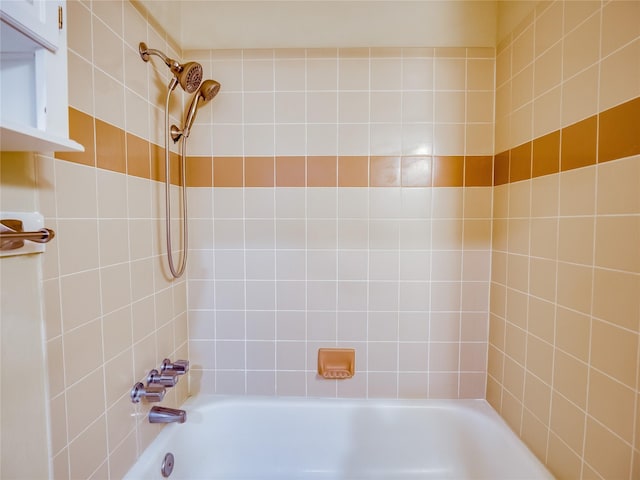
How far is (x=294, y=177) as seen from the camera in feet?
4.42

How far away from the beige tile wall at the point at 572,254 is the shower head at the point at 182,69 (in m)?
1.29

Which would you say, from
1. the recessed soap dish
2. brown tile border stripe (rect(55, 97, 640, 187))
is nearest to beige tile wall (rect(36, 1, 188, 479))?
brown tile border stripe (rect(55, 97, 640, 187))

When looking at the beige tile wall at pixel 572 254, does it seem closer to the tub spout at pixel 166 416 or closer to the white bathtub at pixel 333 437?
the white bathtub at pixel 333 437

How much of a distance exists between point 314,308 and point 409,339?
0.49 m

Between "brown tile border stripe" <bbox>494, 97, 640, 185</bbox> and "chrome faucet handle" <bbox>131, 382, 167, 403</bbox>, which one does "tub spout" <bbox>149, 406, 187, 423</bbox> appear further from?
"brown tile border stripe" <bbox>494, 97, 640, 185</bbox>

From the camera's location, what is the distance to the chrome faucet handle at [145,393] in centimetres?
98

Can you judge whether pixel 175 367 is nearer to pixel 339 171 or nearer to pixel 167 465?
pixel 167 465

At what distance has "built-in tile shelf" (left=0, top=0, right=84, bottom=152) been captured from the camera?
504 mm

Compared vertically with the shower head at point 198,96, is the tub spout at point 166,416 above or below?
below

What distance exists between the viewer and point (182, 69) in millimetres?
1087

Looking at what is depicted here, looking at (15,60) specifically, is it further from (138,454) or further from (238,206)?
(138,454)

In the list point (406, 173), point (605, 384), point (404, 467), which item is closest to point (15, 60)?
point (406, 173)

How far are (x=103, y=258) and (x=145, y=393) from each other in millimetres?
505

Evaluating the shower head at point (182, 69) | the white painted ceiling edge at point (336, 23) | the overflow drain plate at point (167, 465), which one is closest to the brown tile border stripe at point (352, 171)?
the shower head at point (182, 69)
